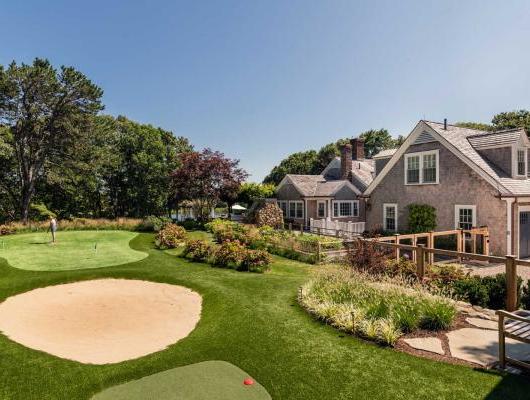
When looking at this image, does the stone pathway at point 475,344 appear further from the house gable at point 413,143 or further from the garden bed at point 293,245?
the house gable at point 413,143

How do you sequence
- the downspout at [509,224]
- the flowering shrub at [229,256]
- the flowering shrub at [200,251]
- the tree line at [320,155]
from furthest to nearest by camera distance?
the tree line at [320,155], the flowering shrub at [200,251], the downspout at [509,224], the flowering shrub at [229,256]

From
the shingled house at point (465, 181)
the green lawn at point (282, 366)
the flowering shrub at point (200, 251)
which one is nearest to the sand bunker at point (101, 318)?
the green lawn at point (282, 366)

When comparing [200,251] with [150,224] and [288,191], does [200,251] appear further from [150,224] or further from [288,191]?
[288,191]

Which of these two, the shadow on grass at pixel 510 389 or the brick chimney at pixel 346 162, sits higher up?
the brick chimney at pixel 346 162

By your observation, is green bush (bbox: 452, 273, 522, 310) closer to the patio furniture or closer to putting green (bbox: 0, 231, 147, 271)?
the patio furniture

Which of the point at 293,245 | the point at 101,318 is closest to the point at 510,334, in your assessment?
the point at 101,318

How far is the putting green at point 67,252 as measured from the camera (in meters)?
16.3

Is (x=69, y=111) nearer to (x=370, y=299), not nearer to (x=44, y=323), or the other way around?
(x=44, y=323)

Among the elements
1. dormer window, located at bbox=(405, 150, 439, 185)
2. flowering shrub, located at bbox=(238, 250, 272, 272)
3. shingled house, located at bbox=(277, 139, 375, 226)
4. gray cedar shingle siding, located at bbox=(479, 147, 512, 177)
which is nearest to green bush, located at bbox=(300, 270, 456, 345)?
flowering shrub, located at bbox=(238, 250, 272, 272)

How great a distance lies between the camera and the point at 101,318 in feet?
32.6

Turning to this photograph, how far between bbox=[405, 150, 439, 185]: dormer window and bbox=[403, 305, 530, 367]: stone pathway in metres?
13.6

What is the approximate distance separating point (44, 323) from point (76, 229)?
2399 cm

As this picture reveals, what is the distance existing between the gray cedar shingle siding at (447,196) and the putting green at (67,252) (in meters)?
16.4

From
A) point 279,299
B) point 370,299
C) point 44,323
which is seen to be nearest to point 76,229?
point 44,323
